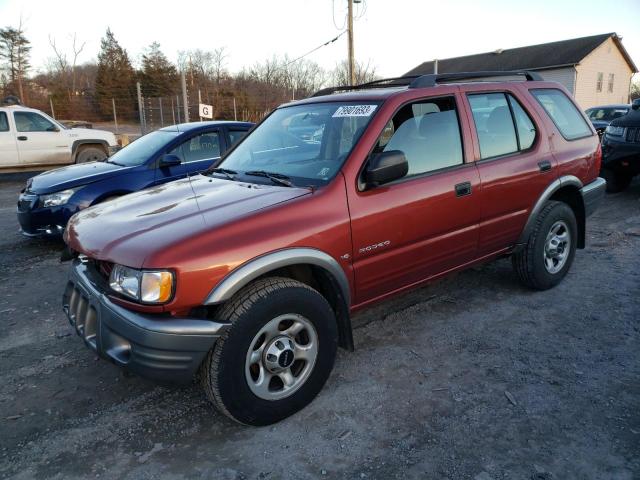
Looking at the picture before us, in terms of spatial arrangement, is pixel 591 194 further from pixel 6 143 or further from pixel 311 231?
pixel 6 143

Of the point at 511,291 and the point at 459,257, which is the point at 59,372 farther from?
the point at 511,291

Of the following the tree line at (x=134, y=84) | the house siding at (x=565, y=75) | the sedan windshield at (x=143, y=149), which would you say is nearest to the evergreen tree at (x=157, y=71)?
the tree line at (x=134, y=84)

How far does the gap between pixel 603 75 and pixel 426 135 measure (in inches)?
1631

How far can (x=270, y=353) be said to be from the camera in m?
2.61

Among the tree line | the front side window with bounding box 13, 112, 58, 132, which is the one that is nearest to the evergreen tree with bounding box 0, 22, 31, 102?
the tree line

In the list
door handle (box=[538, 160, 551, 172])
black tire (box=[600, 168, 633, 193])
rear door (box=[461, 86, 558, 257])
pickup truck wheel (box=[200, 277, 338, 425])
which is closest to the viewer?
pickup truck wheel (box=[200, 277, 338, 425])

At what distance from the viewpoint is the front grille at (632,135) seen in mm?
7793

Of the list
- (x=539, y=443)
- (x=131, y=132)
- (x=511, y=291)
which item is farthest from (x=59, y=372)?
(x=131, y=132)

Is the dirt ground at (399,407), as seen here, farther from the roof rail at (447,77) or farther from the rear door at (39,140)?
the rear door at (39,140)

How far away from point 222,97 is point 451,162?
88.1 feet

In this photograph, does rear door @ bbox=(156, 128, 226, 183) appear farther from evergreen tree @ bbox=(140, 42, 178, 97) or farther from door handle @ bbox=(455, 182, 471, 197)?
evergreen tree @ bbox=(140, 42, 178, 97)

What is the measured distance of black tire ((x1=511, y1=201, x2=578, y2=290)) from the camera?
4.13 meters

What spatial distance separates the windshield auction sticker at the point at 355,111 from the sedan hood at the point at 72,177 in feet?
12.0

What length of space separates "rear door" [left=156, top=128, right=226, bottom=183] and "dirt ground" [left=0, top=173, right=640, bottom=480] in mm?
2470
